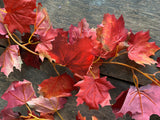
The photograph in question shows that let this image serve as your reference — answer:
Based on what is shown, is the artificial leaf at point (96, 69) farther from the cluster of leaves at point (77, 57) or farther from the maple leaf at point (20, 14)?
the maple leaf at point (20, 14)

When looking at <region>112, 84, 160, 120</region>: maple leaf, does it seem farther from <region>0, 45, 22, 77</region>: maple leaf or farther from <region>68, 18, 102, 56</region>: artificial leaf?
<region>0, 45, 22, 77</region>: maple leaf

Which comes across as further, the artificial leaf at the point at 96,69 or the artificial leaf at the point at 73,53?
the artificial leaf at the point at 96,69

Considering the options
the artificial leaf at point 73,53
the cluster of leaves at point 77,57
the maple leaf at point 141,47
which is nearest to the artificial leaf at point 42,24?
the cluster of leaves at point 77,57

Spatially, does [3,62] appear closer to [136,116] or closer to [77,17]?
[77,17]

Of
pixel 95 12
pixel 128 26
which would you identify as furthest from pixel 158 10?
pixel 95 12

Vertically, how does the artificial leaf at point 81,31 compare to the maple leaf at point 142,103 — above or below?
above

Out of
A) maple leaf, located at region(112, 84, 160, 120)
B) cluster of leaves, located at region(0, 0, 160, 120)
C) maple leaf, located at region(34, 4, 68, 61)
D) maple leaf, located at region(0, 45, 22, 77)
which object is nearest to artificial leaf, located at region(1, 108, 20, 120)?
cluster of leaves, located at region(0, 0, 160, 120)
